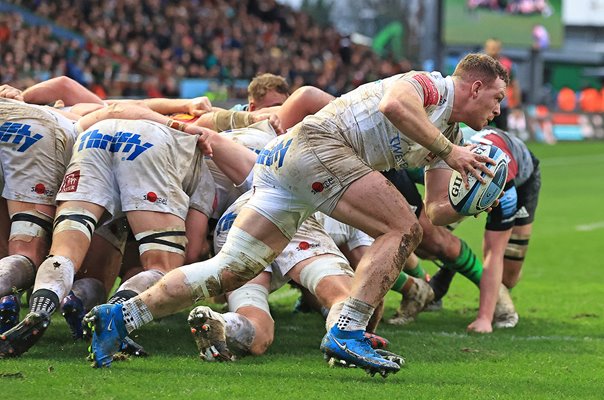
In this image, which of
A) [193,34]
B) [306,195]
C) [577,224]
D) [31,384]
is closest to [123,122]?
[306,195]

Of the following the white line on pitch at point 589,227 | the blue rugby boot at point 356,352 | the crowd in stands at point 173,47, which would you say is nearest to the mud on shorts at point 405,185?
the blue rugby boot at point 356,352

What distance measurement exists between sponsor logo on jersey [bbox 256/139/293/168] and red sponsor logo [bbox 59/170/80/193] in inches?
48.9

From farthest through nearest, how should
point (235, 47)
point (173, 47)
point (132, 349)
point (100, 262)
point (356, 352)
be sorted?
point (235, 47), point (173, 47), point (100, 262), point (132, 349), point (356, 352)

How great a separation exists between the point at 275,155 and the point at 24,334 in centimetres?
160

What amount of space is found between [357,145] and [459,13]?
3953cm

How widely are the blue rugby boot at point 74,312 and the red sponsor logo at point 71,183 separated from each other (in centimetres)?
61

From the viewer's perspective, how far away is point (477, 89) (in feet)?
19.4

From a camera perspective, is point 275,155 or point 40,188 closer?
point 275,155

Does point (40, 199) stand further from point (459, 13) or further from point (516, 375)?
point (459, 13)

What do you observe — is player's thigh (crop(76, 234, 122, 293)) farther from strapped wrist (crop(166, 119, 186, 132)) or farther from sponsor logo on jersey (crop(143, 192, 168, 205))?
strapped wrist (crop(166, 119, 186, 132))

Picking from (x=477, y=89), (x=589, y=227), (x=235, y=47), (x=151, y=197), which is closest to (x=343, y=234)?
(x=151, y=197)

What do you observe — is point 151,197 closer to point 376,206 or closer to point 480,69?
point 376,206

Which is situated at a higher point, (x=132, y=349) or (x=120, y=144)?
(x=120, y=144)

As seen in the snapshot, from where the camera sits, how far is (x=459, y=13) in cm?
4428
